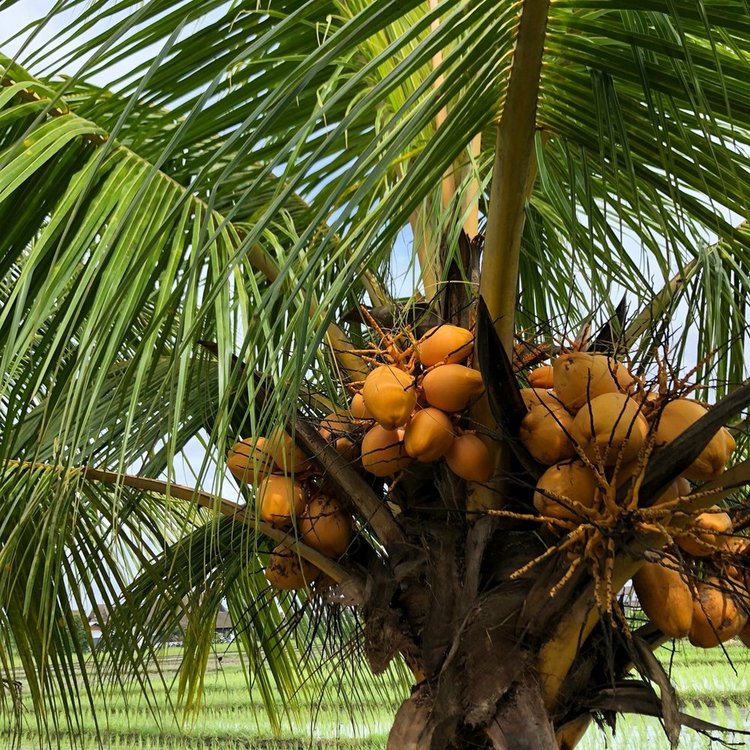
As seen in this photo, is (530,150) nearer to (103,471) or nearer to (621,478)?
(621,478)

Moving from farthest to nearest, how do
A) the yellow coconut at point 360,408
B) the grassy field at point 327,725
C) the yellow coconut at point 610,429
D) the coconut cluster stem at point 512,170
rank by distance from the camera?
the grassy field at point 327,725, the yellow coconut at point 360,408, the yellow coconut at point 610,429, the coconut cluster stem at point 512,170

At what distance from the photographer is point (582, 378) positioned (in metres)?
0.90

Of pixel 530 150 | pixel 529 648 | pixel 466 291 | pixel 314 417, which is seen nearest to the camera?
pixel 530 150

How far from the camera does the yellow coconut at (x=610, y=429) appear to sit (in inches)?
33.3

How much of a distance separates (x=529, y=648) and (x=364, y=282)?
59 cm

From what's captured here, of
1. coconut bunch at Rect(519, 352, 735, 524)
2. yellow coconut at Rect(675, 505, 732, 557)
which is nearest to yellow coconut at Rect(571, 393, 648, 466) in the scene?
coconut bunch at Rect(519, 352, 735, 524)

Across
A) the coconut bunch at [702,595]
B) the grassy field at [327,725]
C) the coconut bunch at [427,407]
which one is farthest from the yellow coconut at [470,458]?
the grassy field at [327,725]

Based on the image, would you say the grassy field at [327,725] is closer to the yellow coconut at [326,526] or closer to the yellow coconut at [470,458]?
the yellow coconut at [326,526]

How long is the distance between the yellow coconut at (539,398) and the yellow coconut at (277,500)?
310 mm

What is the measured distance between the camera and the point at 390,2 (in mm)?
531

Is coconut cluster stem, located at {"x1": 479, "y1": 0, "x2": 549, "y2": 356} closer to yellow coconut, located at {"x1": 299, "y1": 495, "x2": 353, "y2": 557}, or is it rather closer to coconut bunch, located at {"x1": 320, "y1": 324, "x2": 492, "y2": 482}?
coconut bunch, located at {"x1": 320, "y1": 324, "x2": 492, "y2": 482}

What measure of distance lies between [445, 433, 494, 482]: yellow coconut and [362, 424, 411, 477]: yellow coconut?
6 centimetres

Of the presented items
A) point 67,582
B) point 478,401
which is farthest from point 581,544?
point 67,582

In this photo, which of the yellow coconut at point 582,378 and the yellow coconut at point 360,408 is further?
the yellow coconut at point 360,408
